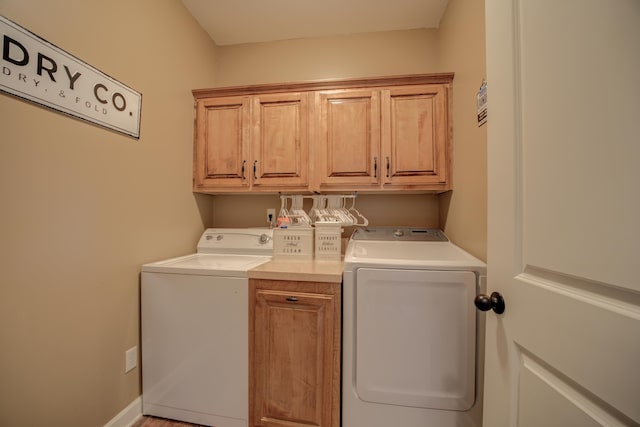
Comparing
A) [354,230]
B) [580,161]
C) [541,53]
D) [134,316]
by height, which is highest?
[541,53]

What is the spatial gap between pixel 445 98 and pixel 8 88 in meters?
2.21

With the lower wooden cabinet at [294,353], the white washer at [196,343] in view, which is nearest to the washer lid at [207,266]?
the white washer at [196,343]

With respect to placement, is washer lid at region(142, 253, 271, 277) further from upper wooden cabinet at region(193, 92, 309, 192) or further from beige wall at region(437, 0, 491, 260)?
beige wall at region(437, 0, 491, 260)

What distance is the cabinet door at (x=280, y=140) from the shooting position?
184 centimetres

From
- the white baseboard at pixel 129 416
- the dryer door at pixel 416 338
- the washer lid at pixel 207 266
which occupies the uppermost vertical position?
the washer lid at pixel 207 266

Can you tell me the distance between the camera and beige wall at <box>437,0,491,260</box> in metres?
1.25

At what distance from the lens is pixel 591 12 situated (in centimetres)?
48

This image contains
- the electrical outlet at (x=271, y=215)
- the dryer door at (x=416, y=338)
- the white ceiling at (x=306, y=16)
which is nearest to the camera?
the dryer door at (x=416, y=338)

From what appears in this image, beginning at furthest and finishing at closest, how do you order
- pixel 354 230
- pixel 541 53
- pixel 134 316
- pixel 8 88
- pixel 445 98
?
pixel 354 230 → pixel 445 98 → pixel 134 316 → pixel 8 88 → pixel 541 53

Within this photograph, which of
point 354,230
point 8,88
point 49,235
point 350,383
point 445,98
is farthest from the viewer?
point 354,230

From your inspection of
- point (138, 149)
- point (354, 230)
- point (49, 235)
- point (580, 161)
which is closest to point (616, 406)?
point (580, 161)

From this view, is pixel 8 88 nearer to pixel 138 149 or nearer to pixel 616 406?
pixel 138 149

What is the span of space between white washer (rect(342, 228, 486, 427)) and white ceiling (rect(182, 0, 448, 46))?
74.9 inches

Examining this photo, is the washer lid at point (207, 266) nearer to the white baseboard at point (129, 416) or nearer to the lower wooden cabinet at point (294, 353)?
the lower wooden cabinet at point (294, 353)
